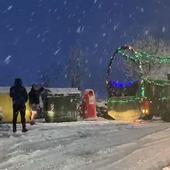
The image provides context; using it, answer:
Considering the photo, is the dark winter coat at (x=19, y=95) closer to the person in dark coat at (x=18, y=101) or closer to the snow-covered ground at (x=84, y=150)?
the person in dark coat at (x=18, y=101)

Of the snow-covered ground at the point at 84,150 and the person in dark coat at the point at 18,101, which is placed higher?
the person in dark coat at the point at 18,101

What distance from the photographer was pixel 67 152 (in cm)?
1481

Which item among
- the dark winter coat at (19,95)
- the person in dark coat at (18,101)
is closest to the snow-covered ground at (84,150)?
the person in dark coat at (18,101)

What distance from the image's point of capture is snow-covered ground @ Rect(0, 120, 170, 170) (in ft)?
41.3

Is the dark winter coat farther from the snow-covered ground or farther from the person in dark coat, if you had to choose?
the snow-covered ground

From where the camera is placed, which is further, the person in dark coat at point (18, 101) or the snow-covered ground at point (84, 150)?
the person in dark coat at point (18, 101)

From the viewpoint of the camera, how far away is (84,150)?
15.0 m

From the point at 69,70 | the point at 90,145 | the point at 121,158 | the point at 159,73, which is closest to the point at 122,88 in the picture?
the point at 90,145

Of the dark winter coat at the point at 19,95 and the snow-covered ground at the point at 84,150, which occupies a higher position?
the dark winter coat at the point at 19,95

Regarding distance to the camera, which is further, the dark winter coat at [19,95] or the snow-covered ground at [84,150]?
the dark winter coat at [19,95]

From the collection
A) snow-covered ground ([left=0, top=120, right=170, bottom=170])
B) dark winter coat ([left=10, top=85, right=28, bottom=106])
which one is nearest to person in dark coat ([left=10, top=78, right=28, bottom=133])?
dark winter coat ([left=10, top=85, right=28, bottom=106])

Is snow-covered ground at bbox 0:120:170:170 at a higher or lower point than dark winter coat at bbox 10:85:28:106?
lower

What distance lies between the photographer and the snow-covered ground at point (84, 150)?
41.3 feet

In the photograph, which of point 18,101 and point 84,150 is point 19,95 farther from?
point 84,150
